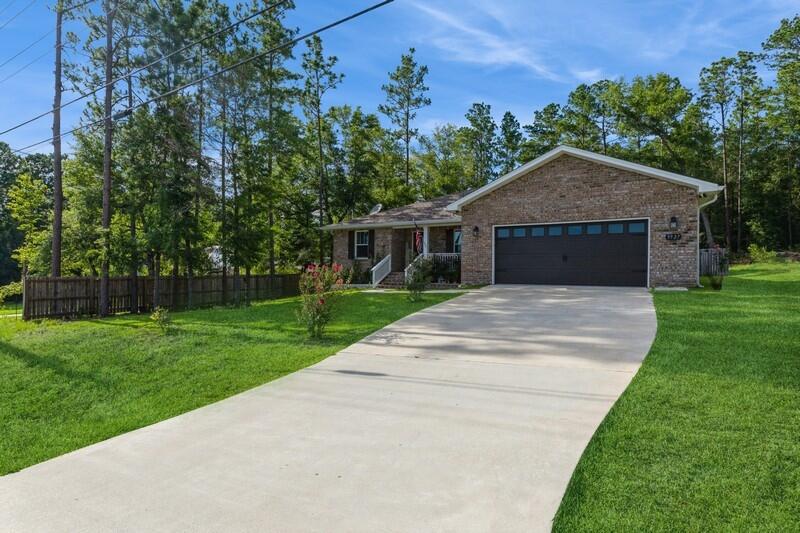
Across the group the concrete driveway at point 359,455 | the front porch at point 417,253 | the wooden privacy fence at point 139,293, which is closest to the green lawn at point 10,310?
the wooden privacy fence at point 139,293

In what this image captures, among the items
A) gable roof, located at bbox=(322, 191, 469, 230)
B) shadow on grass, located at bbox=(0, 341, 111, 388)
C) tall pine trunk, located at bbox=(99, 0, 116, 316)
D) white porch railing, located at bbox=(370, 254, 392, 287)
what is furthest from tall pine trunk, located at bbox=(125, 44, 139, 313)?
white porch railing, located at bbox=(370, 254, 392, 287)

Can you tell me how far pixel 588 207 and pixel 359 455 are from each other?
1424 centimetres

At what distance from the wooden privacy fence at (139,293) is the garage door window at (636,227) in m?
14.8

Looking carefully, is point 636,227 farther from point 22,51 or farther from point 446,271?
point 22,51

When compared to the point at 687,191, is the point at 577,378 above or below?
below

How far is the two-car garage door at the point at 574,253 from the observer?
1534 cm

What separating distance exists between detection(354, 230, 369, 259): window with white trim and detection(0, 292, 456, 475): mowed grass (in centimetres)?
1097

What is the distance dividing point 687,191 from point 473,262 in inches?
289

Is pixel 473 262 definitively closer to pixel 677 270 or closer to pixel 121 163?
pixel 677 270

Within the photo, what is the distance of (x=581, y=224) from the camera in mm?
16078

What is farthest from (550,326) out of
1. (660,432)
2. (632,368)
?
(660,432)

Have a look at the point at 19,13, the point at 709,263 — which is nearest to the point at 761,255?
the point at 709,263

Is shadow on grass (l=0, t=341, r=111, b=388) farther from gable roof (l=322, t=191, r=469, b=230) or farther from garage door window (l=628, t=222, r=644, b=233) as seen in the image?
garage door window (l=628, t=222, r=644, b=233)

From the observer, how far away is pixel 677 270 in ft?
48.0
